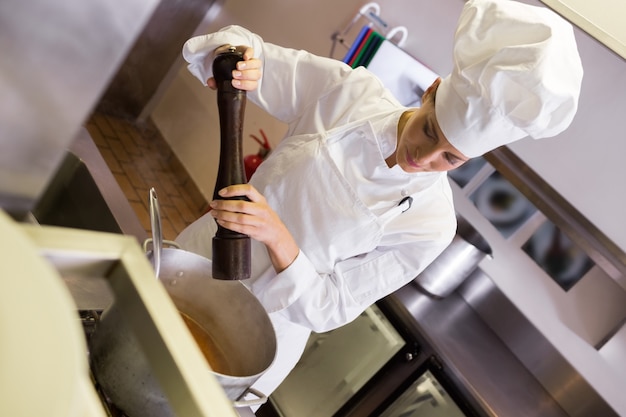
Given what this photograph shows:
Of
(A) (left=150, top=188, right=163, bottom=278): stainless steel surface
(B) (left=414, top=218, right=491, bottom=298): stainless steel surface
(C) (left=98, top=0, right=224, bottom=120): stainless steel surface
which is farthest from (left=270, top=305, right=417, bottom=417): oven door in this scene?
(C) (left=98, top=0, right=224, bottom=120): stainless steel surface

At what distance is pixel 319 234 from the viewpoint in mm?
1381

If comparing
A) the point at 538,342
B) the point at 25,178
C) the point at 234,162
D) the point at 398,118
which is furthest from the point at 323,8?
the point at 25,178

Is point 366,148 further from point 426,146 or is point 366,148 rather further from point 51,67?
point 51,67

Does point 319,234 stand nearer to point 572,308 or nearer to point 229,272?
point 229,272

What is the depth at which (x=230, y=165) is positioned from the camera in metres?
0.91

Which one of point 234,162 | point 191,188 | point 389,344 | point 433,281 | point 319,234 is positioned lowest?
point 191,188

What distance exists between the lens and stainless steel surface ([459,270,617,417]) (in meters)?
2.09

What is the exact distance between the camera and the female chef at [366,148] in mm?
1072

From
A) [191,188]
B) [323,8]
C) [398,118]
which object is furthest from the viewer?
[191,188]

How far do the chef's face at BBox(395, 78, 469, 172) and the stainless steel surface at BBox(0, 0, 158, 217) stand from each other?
3.22 feet

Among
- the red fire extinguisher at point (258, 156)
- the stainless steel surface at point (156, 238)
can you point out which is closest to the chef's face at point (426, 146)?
the stainless steel surface at point (156, 238)

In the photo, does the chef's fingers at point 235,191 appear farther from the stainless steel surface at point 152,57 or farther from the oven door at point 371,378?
the stainless steel surface at point 152,57

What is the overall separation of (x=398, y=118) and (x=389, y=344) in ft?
3.65

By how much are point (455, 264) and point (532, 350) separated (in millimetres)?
498
